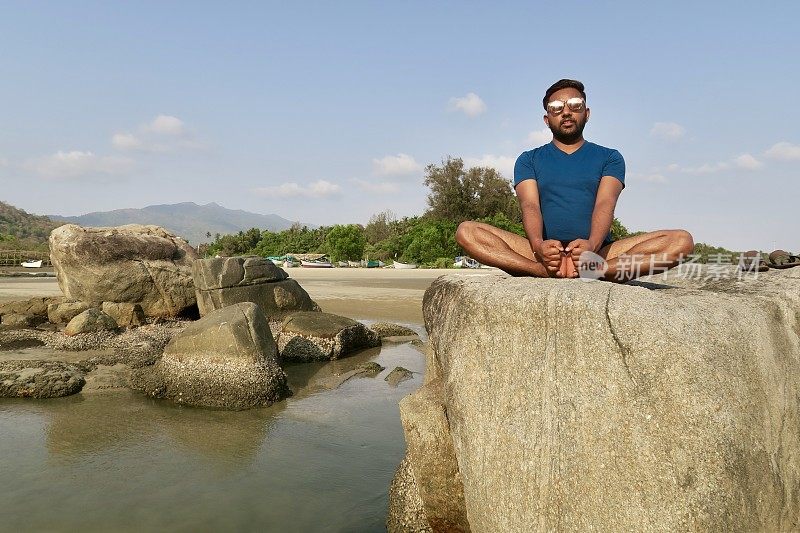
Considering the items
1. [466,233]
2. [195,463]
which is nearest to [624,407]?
[466,233]

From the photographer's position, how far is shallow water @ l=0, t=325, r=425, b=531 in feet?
14.8

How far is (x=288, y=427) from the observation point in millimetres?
6605

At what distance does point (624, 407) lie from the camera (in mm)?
2615

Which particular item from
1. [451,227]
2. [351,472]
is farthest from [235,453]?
[451,227]

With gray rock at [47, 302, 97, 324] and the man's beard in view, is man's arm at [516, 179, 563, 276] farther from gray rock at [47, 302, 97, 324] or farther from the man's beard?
gray rock at [47, 302, 97, 324]

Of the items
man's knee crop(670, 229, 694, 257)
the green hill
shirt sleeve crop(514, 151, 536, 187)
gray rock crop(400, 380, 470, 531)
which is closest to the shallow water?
gray rock crop(400, 380, 470, 531)

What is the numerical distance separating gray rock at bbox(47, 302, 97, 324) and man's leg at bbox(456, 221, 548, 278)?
35.0 ft

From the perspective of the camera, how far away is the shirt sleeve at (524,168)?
12.8 ft

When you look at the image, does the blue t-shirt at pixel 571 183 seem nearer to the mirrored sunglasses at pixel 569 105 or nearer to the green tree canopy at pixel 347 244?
the mirrored sunglasses at pixel 569 105

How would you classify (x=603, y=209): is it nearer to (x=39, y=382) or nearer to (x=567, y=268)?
(x=567, y=268)

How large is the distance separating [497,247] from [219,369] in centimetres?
479

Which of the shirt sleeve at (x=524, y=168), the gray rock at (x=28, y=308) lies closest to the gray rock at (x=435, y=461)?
the shirt sleeve at (x=524, y=168)

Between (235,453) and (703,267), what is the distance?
181 inches

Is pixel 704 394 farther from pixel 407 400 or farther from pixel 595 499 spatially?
pixel 407 400
